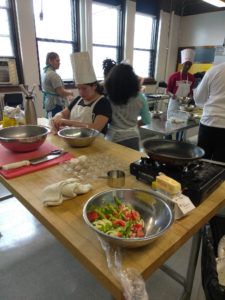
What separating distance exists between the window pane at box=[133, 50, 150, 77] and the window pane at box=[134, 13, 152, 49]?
168 mm

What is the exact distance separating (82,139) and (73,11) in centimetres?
390

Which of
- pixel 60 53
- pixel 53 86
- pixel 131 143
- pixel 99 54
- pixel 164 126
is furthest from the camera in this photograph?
pixel 99 54

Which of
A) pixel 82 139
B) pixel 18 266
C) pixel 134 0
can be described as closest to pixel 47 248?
pixel 18 266

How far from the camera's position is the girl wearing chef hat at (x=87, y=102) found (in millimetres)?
1572

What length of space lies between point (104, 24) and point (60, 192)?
4.89 meters

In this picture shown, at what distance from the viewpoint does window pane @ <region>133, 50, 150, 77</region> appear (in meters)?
5.73

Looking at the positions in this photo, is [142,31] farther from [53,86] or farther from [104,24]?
[53,86]

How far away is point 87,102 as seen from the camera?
5.54 feet

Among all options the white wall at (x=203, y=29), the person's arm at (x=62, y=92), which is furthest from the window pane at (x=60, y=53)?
the white wall at (x=203, y=29)

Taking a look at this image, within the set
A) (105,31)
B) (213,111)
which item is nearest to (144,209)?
(213,111)

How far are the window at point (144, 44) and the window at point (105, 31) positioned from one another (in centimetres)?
66

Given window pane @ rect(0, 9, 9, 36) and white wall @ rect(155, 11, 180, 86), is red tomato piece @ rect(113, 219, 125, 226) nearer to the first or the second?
window pane @ rect(0, 9, 9, 36)

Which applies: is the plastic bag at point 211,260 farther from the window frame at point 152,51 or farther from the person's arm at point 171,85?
the window frame at point 152,51

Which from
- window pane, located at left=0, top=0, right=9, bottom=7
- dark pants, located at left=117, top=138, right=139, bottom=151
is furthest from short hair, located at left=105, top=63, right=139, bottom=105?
window pane, located at left=0, top=0, right=9, bottom=7
